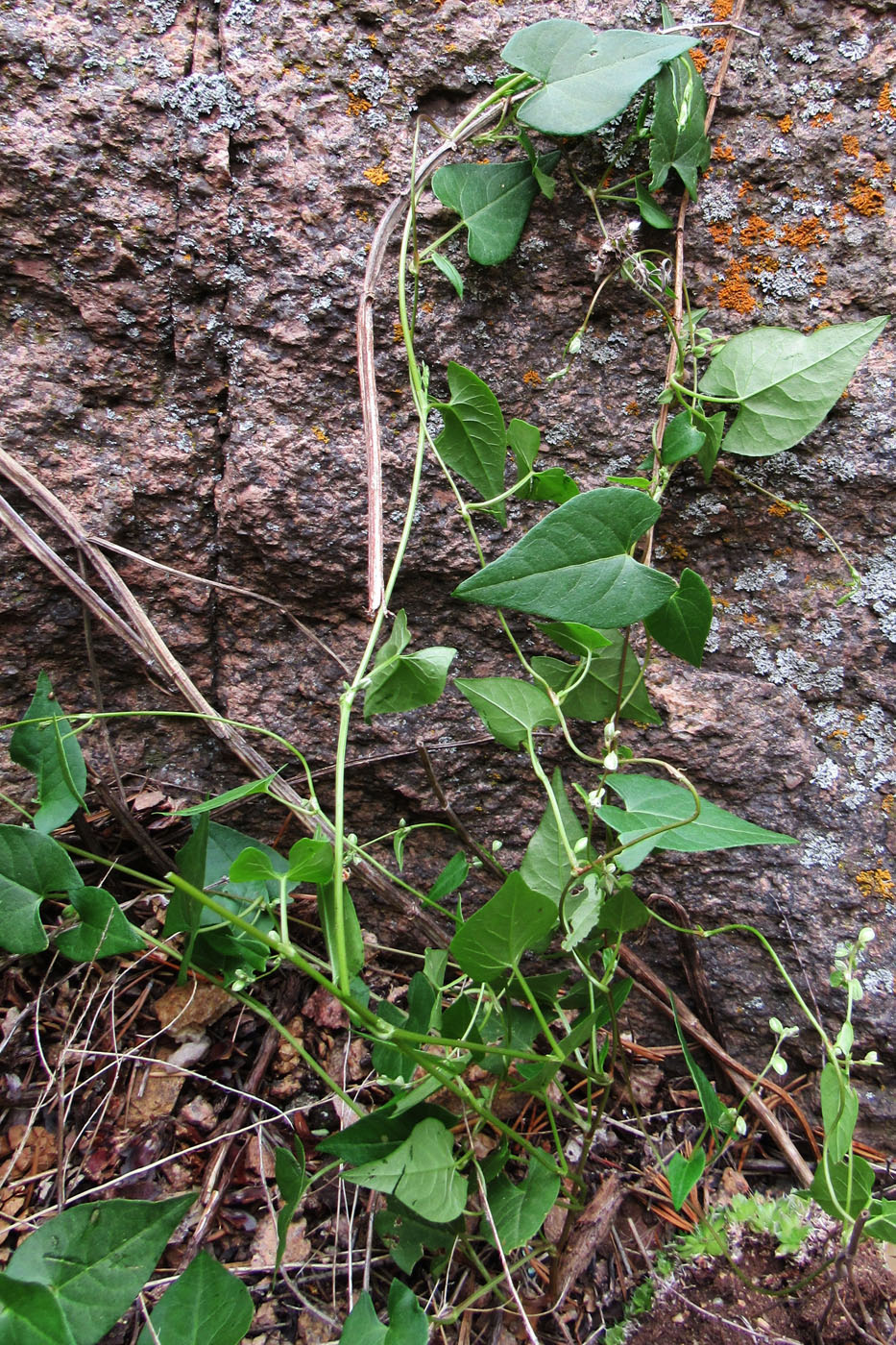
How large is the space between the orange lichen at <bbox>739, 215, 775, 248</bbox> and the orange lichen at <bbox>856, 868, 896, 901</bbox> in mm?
822

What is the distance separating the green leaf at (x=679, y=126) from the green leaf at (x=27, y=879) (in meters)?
1.03

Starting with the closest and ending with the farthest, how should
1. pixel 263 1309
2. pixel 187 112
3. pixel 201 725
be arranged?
pixel 263 1309 < pixel 187 112 < pixel 201 725

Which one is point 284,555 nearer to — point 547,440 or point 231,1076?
point 547,440

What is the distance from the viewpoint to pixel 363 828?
3.50 ft

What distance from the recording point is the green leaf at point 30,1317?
2.08 feet

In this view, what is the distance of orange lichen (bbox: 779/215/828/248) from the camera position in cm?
100

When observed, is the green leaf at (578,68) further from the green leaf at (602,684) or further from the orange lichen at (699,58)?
the green leaf at (602,684)

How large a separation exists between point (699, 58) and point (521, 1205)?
1.36 m

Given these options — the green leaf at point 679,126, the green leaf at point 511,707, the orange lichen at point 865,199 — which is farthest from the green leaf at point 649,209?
the green leaf at point 511,707

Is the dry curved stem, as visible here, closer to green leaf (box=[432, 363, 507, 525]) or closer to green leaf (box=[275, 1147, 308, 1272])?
green leaf (box=[275, 1147, 308, 1272])

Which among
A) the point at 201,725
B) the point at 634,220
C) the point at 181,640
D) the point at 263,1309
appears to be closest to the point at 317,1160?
the point at 263,1309

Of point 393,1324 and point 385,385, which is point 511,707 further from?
point 393,1324

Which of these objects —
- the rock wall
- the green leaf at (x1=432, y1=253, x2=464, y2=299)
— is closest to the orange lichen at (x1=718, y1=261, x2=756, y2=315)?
the rock wall

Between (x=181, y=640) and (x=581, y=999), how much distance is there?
671 mm
